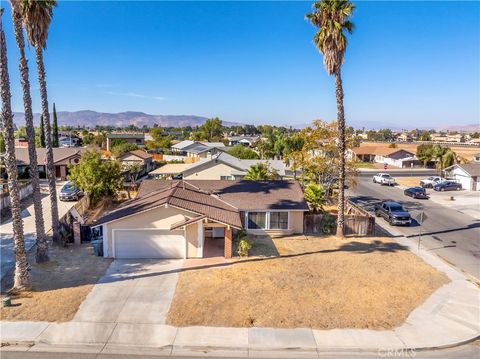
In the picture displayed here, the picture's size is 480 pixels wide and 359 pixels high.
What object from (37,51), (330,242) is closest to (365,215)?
(330,242)

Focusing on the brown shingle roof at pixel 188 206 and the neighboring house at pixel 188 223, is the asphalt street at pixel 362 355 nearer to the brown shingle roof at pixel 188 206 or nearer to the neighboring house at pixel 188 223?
the neighboring house at pixel 188 223

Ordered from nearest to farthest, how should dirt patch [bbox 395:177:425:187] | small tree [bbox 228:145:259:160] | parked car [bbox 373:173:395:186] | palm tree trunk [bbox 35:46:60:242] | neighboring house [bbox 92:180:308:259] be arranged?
1. palm tree trunk [bbox 35:46:60:242]
2. neighboring house [bbox 92:180:308:259]
3. parked car [bbox 373:173:395:186]
4. dirt patch [bbox 395:177:425:187]
5. small tree [bbox 228:145:259:160]

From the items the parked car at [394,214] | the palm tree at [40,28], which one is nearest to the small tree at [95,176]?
the palm tree at [40,28]

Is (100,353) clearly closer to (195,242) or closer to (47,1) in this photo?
(195,242)

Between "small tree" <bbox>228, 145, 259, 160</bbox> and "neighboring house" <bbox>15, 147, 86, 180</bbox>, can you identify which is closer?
"neighboring house" <bbox>15, 147, 86, 180</bbox>

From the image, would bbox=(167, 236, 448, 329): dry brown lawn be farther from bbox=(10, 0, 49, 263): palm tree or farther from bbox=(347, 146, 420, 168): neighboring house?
bbox=(347, 146, 420, 168): neighboring house

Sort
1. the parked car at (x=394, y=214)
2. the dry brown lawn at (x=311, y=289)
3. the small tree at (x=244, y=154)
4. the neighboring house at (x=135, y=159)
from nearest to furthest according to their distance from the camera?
the dry brown lawn at (x=311, y=289) < the parked car at (x=394, y=214) < the neighboring house at (x=135, y=159) < the small tree at (x=244, y=154)

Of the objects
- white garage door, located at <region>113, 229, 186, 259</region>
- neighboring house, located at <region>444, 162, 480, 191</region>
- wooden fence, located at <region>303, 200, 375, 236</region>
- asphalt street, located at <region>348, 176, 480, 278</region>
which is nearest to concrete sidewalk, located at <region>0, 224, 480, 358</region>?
white garage door, located at <region>113, 229, 186, 259</region>
